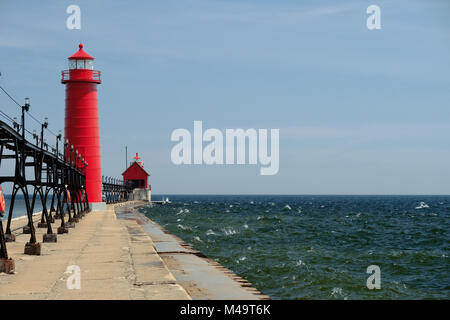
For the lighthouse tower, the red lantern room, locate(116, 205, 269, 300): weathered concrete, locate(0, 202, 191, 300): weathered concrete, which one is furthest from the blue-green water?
the red lantern room

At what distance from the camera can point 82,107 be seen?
136ft

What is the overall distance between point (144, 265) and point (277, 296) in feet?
15.8

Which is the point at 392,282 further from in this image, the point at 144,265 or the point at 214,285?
the point at 144,265

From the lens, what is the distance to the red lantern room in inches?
4304

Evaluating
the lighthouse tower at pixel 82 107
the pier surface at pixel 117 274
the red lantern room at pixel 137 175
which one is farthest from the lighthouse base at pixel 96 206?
the red lantern room at pixel 137 175

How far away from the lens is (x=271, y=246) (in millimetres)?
30656

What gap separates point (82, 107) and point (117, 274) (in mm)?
30930

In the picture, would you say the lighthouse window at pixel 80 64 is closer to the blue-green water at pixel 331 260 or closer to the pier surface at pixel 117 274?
the blue-green water at pixel 331 260

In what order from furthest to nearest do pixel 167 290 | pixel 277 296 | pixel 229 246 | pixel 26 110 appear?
pixel 229 246, pixel 26 110, pixel 277 296, pixel 167 290

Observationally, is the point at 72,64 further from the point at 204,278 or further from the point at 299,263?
the point at 204,278

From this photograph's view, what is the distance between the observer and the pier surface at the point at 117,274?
1051cm

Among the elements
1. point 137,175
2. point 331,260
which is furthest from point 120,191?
point 331,260

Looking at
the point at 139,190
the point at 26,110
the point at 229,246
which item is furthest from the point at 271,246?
the point at 139,190
